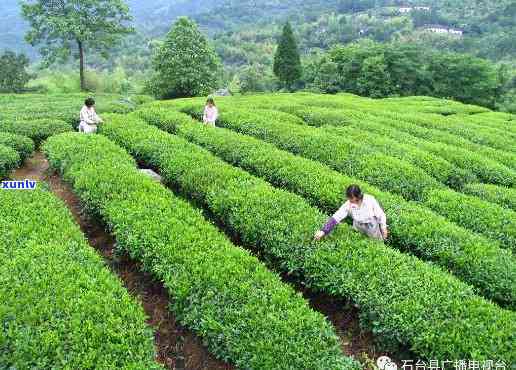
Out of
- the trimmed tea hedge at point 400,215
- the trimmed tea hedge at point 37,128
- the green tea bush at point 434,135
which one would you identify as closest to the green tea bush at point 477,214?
the trimmed tea hedge at point 400,215

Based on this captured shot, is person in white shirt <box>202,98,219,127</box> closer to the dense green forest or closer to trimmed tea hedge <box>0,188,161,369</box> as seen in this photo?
trimmed tea hedge <box>0,188,161,369</box>

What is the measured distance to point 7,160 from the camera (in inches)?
518

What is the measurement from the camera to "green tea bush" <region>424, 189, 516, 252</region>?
10.2 metres

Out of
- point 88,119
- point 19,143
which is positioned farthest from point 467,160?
point 19,143

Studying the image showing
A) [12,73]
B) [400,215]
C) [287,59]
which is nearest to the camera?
[400,215]

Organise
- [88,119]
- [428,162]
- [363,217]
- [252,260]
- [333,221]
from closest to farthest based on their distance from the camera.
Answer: [252,260]
[333,221]
[363,217]
[428,162]
[88,119]

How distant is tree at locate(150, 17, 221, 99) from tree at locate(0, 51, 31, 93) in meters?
15.1

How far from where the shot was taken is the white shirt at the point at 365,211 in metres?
8.27

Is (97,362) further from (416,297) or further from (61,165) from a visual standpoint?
(61,165)

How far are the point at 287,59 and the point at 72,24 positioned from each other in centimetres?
2505

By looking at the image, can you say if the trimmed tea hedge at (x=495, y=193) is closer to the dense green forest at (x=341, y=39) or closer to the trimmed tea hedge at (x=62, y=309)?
the trimmed tea hedge at (x=62, y=309)

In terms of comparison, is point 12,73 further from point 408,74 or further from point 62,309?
point 62,309

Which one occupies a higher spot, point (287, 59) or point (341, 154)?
point (287, 59)

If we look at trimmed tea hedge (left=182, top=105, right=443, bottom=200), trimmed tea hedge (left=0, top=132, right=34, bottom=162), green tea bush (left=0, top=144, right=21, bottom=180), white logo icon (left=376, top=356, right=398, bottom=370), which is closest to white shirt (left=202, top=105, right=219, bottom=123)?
trimmed tea hedge (left=182, top=105, right=443, bottom=200)
